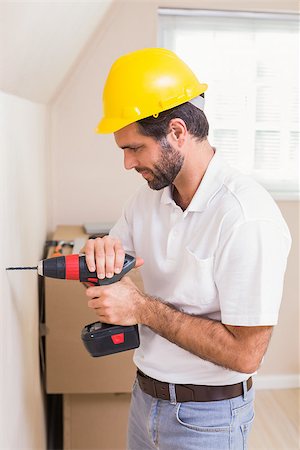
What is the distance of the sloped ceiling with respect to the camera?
1062 millimetres

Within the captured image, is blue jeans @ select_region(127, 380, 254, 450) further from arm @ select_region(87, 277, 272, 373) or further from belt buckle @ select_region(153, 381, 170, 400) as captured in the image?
→ arm @ select_region(87, 277, 272, 373)

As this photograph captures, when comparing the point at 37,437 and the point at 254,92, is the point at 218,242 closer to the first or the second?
the point at 37,437

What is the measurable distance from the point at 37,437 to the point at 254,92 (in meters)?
2.22

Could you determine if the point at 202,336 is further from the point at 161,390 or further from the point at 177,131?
the point at 177,131

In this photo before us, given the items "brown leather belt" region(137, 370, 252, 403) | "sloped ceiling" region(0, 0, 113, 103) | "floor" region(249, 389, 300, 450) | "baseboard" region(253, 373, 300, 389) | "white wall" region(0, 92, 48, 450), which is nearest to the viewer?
"sloped ceiling" region(0, 0, 113, 103)

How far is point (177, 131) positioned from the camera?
4.73 feet

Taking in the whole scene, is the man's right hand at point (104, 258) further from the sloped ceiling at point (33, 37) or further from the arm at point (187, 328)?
the sloped ceiling at point (33, 37)

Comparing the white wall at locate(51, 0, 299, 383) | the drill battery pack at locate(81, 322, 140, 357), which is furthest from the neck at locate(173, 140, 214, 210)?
the white wall at locate(51, 0, 299, 383)

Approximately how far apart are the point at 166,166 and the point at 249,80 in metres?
2.11

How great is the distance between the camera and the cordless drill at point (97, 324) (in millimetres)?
1391

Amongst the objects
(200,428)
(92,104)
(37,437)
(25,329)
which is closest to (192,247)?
(200,428)

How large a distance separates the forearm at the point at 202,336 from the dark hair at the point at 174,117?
0.39 metres

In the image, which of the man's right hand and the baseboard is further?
the baseboard

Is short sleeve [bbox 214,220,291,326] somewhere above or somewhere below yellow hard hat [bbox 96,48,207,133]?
below
